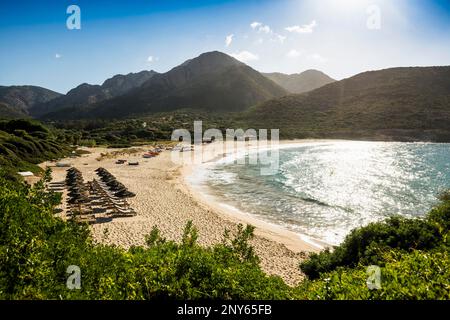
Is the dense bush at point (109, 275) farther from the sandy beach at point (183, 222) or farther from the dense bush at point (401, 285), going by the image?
the sandy beach at point (183, 222)

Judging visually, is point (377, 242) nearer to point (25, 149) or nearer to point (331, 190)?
point (331, 190)

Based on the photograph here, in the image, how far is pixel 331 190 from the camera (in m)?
37.0

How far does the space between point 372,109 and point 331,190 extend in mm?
91246

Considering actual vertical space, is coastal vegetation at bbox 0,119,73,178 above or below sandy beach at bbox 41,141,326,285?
above

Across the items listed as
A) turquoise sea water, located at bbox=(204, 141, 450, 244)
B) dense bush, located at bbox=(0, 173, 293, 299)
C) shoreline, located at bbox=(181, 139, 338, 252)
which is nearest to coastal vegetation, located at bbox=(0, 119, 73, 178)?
shoreline, located at bbox=(181, 139, 338, 252)

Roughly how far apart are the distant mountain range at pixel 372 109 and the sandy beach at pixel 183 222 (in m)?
74.3

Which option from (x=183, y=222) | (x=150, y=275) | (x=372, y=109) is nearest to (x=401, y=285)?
(x=150, y=275)

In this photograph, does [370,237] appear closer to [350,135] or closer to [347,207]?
[347,207]

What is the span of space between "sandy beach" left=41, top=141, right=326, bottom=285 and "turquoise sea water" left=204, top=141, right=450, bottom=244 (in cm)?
228

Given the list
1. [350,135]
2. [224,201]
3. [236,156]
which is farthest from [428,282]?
[350,135]

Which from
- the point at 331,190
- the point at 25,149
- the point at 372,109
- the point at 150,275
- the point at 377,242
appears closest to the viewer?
the point at 150,275

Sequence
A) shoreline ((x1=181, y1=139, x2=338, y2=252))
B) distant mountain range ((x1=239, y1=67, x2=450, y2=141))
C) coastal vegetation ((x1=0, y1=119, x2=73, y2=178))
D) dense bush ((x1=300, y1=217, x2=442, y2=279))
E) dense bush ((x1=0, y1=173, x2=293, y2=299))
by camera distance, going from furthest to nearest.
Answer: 1. distant mountain range ((x1=239, y1=67, x2=450, y2=141))
2. coastal vegetation ((x1=0, y1=119, x2=73, y2=178))
3. shoreline ((x1=181, y1=139, x2=338, y2=252))
4. dense bush ((x1=300, y1=217, x2=442, y2=279))
5. dense bush ((x1=0, y1=173, x2=293, y2=299))

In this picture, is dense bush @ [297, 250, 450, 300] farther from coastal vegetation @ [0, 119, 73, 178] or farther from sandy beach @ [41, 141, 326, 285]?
coastal vegetation @ [0, 119, 73, 178]

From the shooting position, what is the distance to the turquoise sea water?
1017 inches
